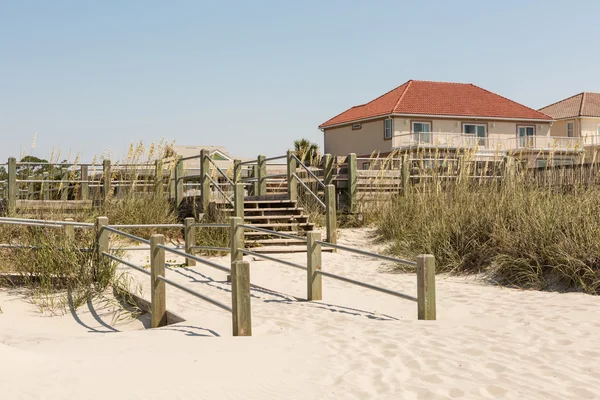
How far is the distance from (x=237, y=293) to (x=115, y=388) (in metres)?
2.13

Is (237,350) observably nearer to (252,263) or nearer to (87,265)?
(87,265)

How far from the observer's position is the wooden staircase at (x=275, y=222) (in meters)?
13.6

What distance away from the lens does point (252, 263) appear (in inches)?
471

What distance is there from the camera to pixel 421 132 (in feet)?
119

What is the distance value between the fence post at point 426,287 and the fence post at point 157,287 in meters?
2.84

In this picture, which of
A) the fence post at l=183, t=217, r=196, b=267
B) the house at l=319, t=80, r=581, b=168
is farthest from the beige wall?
the fence post at l=183, t=217, r=196, b=267

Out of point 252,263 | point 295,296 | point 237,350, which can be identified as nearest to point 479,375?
point 237,350

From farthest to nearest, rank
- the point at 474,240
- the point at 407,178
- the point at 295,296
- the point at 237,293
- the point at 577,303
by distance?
the point at 407,178
the point at 474,240
the point at 295,296
the point at 577,303
the point at 237,293

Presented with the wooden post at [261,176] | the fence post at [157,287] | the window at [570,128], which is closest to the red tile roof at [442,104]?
the window at [570,128]

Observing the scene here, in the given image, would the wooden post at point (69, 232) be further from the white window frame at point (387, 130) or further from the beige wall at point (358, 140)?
the white window frame at point (387, 130)

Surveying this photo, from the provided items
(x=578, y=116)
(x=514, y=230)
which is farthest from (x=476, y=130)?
(x=514, y=230)

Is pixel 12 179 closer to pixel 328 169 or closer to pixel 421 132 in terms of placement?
pixel 328 169

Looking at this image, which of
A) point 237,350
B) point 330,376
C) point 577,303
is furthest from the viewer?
point 577,303

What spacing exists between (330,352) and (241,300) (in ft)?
3.62
